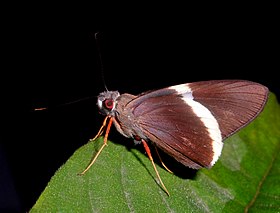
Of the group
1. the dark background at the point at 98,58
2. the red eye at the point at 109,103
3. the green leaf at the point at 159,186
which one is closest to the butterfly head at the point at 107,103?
the red eye at the point at 109,103

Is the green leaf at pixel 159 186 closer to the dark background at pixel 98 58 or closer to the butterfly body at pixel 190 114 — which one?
the butterfly body at pixel 190 114

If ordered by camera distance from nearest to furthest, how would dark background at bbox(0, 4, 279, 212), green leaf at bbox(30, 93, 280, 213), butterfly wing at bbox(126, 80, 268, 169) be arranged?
green leaf at bbox(30, 93, 280, 213) < butterfly wing at bbox(126, 80, 268, 169) < dark background at bbox(0, 4, 279, 212)

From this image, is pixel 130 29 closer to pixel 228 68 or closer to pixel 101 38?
pixel 101 38

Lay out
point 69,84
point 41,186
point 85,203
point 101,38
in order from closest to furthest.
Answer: point 85,203 → point 41,186 → point 69,84 → point 101,38

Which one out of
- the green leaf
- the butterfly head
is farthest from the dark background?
the green leaf

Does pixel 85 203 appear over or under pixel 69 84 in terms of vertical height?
under

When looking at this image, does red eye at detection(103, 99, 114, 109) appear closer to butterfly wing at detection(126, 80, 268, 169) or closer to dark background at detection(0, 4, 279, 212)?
butterfly wing at detection(126, 80, 268, 169)

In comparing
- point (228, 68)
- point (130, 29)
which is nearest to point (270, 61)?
point (228, 68)
